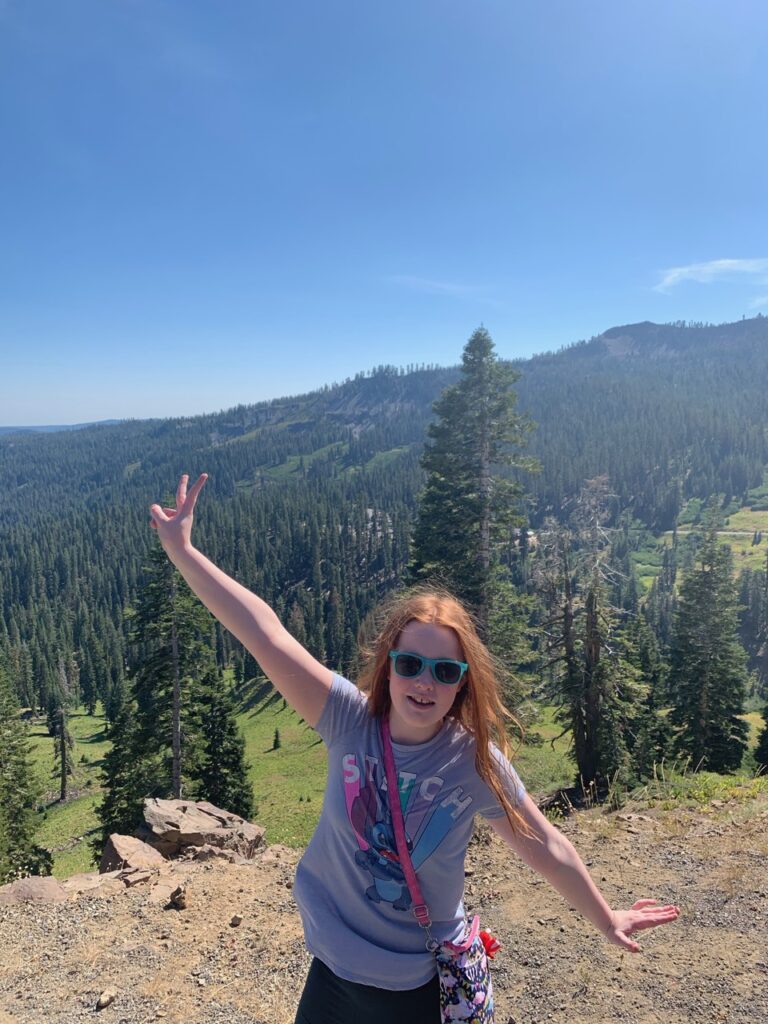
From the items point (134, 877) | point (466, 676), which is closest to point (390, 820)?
point (466, 676)

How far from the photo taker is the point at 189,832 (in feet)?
29.7

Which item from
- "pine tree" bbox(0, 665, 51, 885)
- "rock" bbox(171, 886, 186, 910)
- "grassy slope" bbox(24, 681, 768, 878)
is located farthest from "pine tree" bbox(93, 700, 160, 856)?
"rock" bbox(171, 886, 186, 910)

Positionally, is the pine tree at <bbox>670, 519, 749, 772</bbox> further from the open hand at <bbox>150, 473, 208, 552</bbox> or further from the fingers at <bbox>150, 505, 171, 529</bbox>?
the fingers at <bbox>150, 505, 171, 529</bbox>

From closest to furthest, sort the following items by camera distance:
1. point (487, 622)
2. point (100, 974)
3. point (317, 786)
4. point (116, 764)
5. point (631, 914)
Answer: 1. point (631, 914)
2. point (100, 974)
3. point (487, 622)
4. point (116, 764)
5. point (317, 786)

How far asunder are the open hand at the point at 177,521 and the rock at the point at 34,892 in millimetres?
6568

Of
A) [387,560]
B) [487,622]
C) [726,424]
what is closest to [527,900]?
[487,622]

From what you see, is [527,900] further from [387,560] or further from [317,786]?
[387,560]

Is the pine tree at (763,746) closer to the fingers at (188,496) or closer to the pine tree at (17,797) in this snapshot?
the fingers at (188,496)

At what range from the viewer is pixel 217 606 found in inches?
109

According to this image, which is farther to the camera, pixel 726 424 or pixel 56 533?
pixel 726 424

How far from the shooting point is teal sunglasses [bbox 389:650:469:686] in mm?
2473

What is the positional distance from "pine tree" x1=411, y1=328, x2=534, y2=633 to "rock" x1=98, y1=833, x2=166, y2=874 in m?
8.65

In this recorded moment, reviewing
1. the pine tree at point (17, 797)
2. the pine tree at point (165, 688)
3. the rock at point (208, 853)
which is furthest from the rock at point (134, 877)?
the pine tree at point (17, 797)

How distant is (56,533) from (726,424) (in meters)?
228
